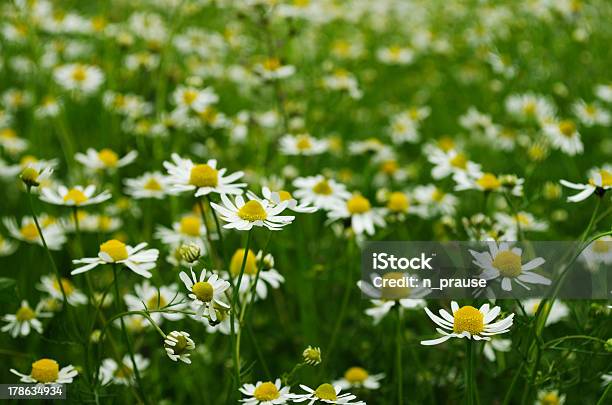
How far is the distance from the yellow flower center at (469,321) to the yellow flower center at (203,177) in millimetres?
592

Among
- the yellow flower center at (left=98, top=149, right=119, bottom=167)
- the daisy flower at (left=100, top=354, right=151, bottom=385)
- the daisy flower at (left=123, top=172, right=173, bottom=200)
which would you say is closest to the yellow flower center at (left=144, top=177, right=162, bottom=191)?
the daisy flower at (left=123, top=172, right=173, bottom=200)

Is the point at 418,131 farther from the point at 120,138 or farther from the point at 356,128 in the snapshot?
the point at 120,138

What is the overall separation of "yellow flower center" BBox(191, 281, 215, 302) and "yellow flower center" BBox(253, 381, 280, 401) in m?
0.20

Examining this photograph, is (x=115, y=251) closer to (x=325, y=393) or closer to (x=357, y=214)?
(x=325, y=393)

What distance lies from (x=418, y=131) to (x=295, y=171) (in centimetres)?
142

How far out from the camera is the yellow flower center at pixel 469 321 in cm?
123

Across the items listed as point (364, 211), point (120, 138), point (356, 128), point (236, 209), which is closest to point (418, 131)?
point (356, 128)

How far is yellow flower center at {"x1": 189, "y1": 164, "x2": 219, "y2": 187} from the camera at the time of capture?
154cm

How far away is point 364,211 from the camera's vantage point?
1.88m

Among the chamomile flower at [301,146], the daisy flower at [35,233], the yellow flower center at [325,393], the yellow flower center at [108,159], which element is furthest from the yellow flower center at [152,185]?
the yellow flower center at [325,393]

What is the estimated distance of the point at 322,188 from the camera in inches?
76.3

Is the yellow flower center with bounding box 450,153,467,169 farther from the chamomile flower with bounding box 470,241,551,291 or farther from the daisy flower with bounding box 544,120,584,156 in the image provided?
the chamomile flower with bounding box 470,241,551,291

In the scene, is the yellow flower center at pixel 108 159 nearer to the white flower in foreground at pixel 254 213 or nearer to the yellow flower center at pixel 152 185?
the yellow flower center at pixel 152 185

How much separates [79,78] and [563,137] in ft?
6.29
